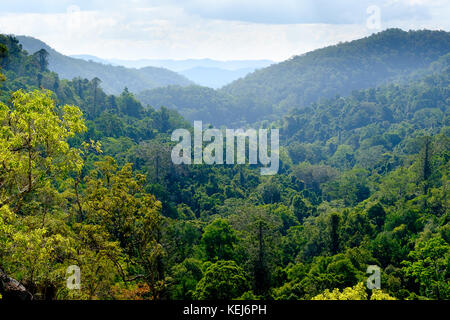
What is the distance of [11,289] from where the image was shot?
29.6 feet

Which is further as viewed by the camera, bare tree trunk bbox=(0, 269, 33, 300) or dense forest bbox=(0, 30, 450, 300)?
dense forest bbox=(0, 30, 450, 300)

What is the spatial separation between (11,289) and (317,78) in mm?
165299

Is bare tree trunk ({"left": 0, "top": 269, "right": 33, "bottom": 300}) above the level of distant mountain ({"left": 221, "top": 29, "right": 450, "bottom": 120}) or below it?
below

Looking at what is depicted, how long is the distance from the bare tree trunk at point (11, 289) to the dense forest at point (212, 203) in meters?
0.06

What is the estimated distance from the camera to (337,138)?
9138 cm

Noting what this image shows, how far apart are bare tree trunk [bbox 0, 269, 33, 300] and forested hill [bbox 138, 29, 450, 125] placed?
131624 mm

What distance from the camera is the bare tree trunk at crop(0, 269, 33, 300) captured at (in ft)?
29.3

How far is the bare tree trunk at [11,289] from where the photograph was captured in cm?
894
